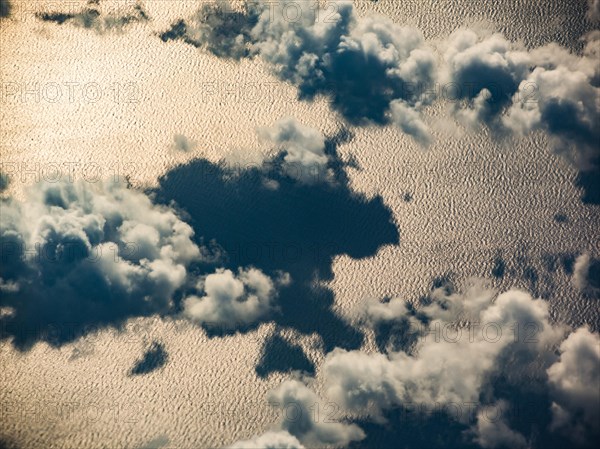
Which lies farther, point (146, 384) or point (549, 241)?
point (549, 241)

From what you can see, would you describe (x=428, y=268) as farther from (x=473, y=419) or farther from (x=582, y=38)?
(x=582, y=38)

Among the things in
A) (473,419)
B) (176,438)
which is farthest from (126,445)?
(473,419)

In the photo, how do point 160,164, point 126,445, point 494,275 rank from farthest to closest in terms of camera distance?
point 160,164 → point 494,275 → point 126,445

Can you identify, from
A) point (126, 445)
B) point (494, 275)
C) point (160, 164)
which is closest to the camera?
point (126, 445)

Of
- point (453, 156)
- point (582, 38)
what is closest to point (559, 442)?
point (453, 156)

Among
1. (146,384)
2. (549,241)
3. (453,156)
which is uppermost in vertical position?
(453,156)

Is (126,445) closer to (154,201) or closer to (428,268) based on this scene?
(154,201)

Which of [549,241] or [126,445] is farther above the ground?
[549,241]
